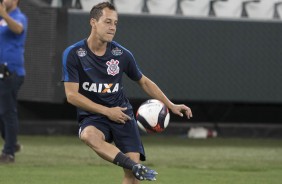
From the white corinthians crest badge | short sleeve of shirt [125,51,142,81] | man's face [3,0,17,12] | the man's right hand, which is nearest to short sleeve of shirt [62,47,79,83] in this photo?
the white corinthians crest badge

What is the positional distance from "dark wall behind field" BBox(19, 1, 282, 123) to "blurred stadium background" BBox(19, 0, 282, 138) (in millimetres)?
18

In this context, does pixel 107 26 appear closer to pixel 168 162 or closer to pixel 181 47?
pixel 168 162

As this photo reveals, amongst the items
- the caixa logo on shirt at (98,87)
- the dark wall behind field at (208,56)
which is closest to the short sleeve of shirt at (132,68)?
the caixa logo on shirt at (98,87)

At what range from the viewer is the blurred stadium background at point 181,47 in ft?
54.5

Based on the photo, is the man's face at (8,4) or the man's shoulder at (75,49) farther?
the man's face at (8,4)

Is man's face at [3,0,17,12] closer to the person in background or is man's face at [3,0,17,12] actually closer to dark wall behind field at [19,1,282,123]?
the person in background

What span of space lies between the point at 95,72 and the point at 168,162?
16.1 feet

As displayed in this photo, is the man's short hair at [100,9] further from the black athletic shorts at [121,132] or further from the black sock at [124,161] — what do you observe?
the black sock at [124,161]

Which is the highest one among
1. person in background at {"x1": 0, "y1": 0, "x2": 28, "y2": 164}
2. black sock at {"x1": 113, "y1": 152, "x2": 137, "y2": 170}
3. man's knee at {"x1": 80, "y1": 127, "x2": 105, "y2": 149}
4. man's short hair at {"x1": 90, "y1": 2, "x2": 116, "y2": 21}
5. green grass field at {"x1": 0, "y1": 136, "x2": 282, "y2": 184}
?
man's short hair at {"x1": 90, "y1": 2, "x2": 116, "y2": 21}

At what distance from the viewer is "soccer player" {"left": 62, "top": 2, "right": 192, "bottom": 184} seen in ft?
28.3

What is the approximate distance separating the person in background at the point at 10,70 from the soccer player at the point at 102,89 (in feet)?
12.7

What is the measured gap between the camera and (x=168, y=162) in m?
13.5

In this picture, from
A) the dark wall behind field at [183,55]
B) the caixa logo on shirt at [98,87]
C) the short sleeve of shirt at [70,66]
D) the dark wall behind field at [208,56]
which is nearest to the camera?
the short sleeve of shirt at [70,66]

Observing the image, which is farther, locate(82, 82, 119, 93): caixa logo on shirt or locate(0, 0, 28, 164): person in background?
locate(0, 0, 28, 164): person in background
